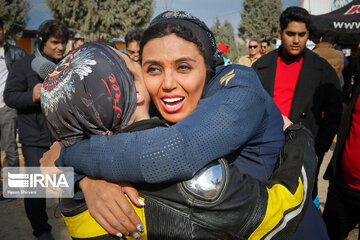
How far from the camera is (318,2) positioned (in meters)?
16.3

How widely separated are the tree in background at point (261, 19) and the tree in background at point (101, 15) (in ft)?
56.8

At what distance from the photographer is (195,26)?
4.67ft

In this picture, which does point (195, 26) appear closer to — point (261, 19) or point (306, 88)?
point (306, 88)

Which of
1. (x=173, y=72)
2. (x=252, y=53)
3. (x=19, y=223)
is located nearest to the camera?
(x=173, y=72)

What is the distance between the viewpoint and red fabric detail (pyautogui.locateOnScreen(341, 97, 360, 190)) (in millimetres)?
A: 2408

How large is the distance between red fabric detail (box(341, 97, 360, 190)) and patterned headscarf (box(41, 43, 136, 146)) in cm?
215

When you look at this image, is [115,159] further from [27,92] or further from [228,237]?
[27,92]

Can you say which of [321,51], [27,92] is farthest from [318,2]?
[27,92]

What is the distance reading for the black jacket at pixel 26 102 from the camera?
321 cm

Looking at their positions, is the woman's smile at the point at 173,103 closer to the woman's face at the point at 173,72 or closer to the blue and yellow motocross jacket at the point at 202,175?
the woman's face at the point at 173,72

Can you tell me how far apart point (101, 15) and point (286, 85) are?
97.2 feet

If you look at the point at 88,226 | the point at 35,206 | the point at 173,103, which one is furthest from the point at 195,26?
the point at 35,206

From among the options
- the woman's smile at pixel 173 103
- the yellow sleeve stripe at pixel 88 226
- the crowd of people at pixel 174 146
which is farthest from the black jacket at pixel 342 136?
the yellow sleeve stripe at pixel 88 226

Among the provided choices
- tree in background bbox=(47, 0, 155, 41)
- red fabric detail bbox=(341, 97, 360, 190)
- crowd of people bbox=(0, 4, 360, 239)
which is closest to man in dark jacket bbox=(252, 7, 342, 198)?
red fabric detail bbox=(341, 97, 360, 190)
